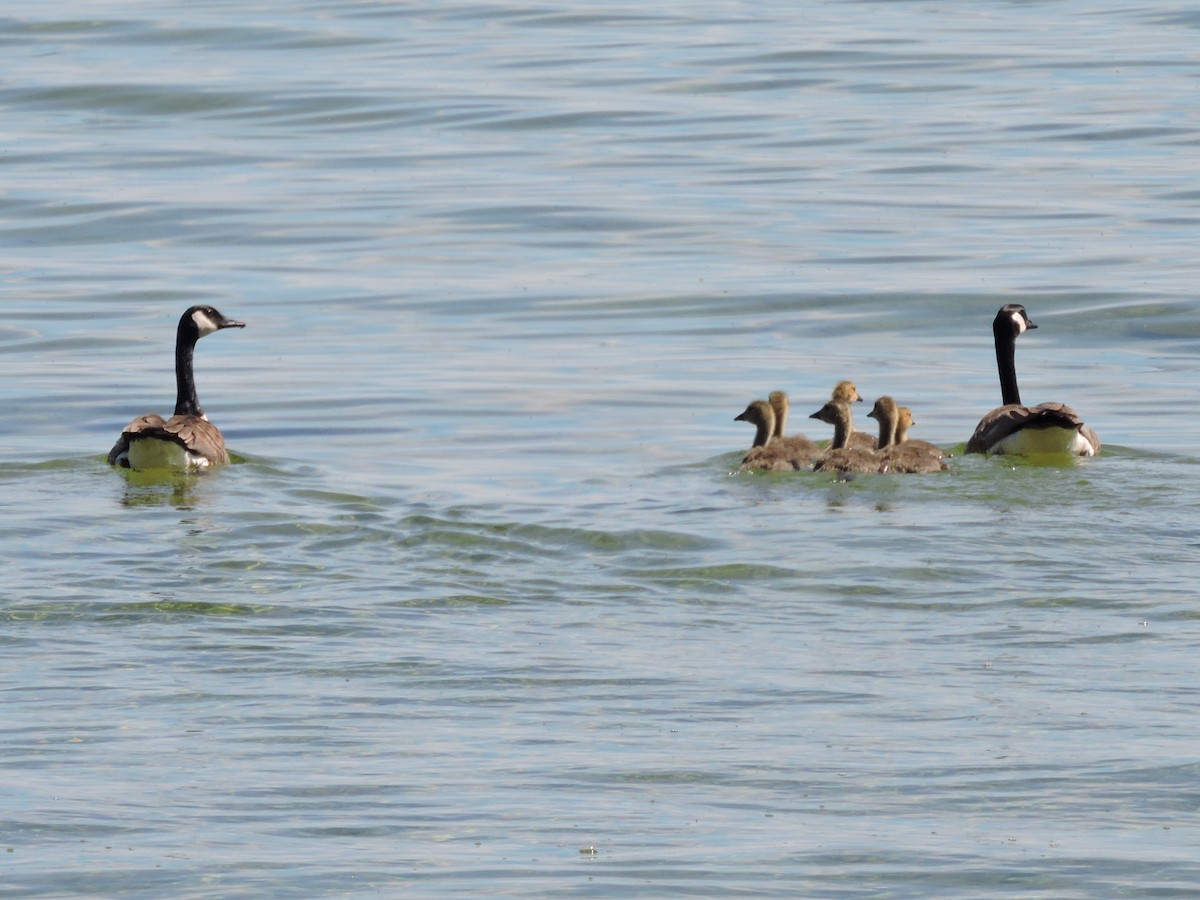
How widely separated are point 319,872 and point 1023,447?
822 centimetres

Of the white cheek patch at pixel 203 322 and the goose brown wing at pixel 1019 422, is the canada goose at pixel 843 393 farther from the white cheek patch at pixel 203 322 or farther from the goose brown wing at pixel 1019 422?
the white cheek patch at pixel 203 322

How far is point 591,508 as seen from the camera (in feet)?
42.7

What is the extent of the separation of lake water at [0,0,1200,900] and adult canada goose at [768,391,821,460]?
539mm

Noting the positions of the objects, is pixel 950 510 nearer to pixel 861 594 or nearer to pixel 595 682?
pixel 861 594

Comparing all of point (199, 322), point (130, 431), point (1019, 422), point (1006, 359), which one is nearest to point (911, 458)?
point (1019, 422)

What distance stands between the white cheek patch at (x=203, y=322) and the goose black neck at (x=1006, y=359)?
18.6ft

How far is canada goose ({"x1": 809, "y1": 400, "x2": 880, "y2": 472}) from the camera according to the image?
551 inches

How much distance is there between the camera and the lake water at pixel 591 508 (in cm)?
760

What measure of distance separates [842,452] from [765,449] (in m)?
0.48

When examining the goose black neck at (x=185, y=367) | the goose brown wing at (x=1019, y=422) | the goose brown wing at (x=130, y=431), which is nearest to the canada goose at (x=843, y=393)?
the goose brown wing at (x=1019, y=422)

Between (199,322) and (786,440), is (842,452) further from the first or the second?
(199,322)

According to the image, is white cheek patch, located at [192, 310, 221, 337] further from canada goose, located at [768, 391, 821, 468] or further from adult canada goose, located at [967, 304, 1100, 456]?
adult canada goose, located at [967, 304, 1100, 456]

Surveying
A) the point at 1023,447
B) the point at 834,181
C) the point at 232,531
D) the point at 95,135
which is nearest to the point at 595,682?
the point at 232,531

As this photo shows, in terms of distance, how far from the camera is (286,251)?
23.7 metres
